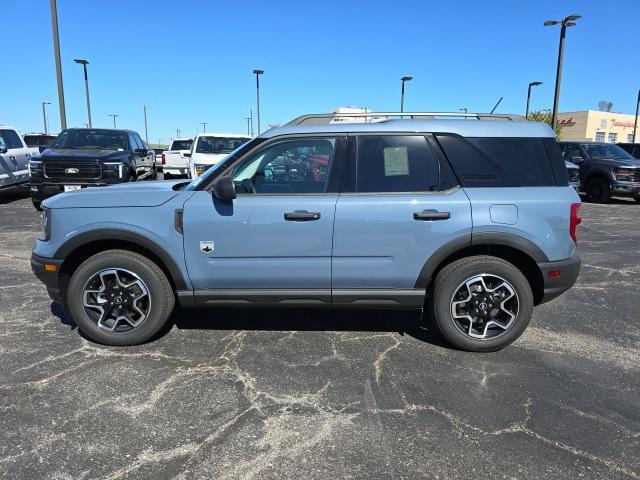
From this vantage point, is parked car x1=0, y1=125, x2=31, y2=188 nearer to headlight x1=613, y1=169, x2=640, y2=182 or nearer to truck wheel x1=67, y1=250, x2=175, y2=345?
truck wheel x1=67, y1=250, x2=175, y2=345

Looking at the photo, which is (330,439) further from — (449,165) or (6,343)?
(6,343)

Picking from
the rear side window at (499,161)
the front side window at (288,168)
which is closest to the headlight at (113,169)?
the front side window at (288,168)

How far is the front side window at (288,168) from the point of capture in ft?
12.3

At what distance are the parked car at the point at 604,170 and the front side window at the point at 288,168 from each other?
1244 centimetres

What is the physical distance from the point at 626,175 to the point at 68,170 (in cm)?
1478

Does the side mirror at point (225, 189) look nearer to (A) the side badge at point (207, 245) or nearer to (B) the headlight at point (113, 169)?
(A) the side badge at point (207, 245)

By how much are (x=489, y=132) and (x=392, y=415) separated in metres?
2.24

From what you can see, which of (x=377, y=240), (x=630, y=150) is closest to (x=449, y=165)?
(x=377, y=240)

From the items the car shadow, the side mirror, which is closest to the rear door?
the car shadow

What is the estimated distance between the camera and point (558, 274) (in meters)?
3.74

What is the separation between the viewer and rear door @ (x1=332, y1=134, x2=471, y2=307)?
361 centimetres

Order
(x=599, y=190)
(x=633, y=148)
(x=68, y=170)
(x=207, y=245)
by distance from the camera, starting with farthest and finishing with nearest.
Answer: (x=633, y=148)
(x=599, y=190)
(x=68, y=170)
(x=207, y=245)

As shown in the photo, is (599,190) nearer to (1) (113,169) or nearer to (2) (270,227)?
(1) (113,169)

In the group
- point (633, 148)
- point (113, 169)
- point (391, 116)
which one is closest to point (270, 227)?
point (391, 116)
